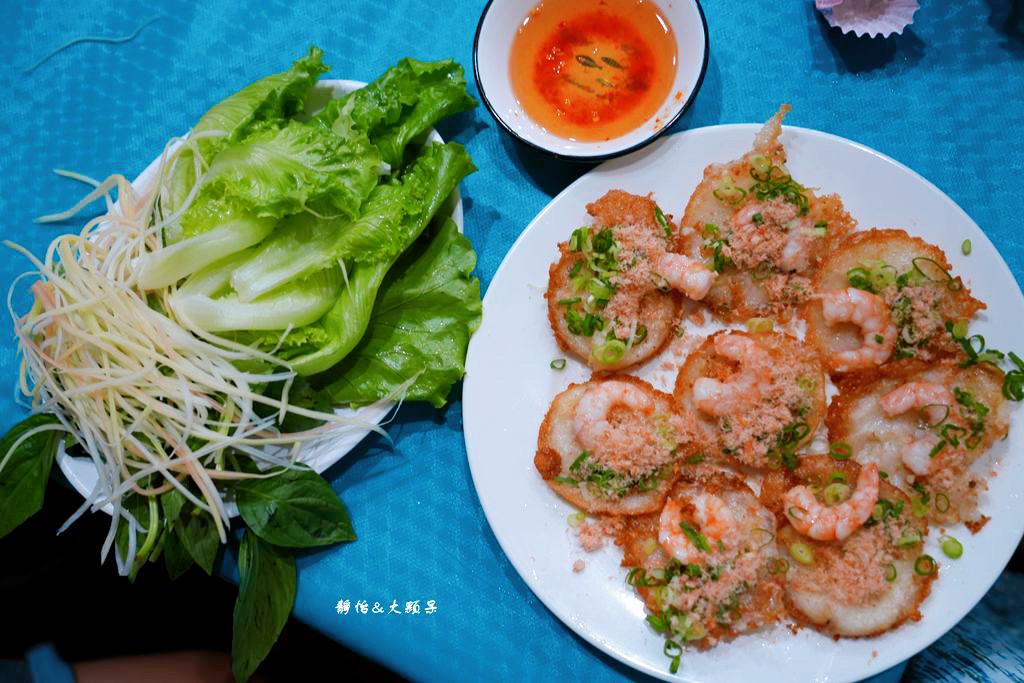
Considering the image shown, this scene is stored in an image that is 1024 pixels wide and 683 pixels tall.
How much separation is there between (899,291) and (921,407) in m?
0.41

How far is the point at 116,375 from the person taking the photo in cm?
248

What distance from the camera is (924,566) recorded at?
2.32m

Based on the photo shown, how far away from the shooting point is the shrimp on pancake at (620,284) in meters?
2.49

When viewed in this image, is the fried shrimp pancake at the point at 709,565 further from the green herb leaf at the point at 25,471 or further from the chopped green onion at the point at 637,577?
the green herb leaf at the point at 25,471

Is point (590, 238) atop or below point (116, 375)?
atop

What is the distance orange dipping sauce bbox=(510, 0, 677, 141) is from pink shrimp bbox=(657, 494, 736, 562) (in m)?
1.42

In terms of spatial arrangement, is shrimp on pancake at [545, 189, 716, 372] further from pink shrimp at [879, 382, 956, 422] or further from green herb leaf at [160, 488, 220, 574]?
green herb leaf at [160, 488, 220, 574]

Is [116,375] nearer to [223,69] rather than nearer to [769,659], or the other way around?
[223,69]

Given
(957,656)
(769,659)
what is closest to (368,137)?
(769,659)

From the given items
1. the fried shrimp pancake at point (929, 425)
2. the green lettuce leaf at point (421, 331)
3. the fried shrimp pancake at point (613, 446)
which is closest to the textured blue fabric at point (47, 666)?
the green lettuce leaf at point (421, 331)

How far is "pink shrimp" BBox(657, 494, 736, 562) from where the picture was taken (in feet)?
7.79

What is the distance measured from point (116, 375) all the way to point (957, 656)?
10.4 feet

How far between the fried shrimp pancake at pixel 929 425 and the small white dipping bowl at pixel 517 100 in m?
1.19

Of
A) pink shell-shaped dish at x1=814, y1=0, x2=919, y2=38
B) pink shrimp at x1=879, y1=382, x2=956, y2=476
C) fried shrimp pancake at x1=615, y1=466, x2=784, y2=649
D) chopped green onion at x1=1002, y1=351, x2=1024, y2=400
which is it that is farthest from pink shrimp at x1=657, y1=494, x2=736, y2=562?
pink shell-shaped dish at x1=814, y1=0, x2=919, y2=38
